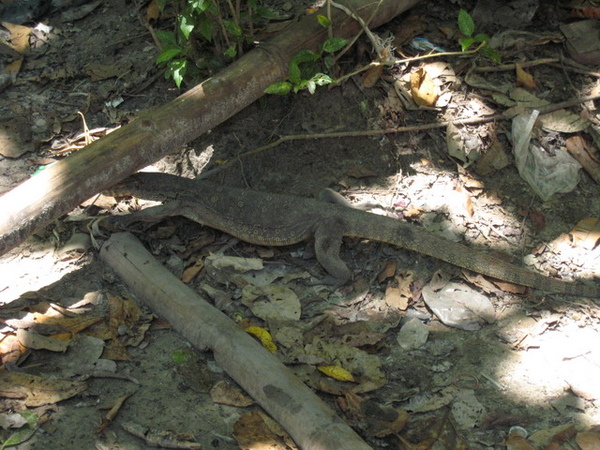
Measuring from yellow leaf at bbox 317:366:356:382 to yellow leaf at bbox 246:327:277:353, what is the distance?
0.35 meters

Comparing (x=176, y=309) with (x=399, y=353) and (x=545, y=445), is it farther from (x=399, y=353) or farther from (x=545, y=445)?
(x=545, y=445)

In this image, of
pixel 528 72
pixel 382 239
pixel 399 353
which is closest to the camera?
Result: pixel 399 353

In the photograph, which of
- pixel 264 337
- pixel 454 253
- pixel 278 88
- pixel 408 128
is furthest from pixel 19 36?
pixel 454 253

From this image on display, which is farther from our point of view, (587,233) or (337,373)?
(587,233)

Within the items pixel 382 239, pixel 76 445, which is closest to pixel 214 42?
pixel 382 239

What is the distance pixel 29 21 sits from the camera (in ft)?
22.0

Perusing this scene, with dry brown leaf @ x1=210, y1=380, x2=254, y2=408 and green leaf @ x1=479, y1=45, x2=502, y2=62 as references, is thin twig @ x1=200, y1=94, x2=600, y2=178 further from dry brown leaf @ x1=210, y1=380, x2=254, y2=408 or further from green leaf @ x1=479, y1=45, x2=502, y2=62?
dry brown leaf @ x1=210, y1=380, x2=254, y2=408

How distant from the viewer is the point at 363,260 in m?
4.76

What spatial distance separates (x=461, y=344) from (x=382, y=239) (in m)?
1.02

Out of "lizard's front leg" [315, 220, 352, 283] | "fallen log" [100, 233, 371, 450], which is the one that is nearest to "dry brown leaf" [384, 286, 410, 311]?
"lizard's front leg" [315, 220, 352, 283]

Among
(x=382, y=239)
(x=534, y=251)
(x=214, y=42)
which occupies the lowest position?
(x=534, y=251)

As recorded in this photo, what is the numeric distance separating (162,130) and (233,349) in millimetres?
1714

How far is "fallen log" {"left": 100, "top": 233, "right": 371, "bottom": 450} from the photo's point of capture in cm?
314

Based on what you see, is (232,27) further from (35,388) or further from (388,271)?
(35,388)
